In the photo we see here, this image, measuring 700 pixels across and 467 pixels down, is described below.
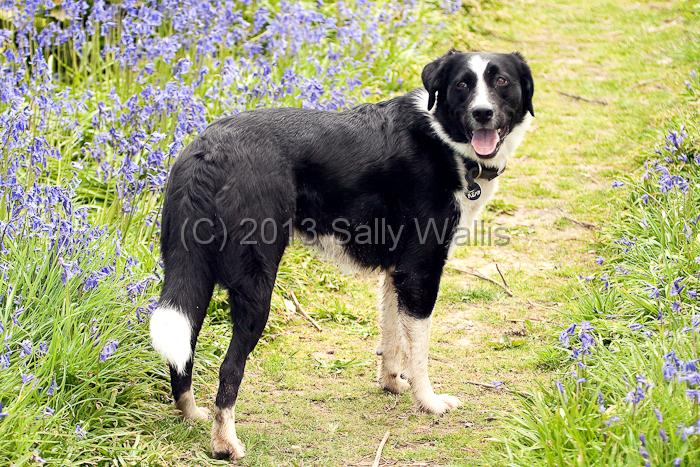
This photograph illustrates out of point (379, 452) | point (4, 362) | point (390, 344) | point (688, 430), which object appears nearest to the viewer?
point (688, 430)

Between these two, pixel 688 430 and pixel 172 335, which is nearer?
pixel 688 430

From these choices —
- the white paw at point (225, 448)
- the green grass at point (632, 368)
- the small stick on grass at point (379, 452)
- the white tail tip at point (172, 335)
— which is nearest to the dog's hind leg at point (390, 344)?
the small stick on grass at point (379, 452)

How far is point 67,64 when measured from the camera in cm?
664

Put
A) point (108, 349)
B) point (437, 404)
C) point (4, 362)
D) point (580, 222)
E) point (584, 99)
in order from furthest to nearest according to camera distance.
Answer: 1. point (584, 99)
2. point (580, 222)
3. point (437, 404)
4. point (108, 349)
5. point (4, 362)

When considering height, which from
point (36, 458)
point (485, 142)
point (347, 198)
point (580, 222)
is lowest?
point (580, 222)

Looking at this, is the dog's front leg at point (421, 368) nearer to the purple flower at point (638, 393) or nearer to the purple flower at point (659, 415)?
the purple flower at point (638, 393)

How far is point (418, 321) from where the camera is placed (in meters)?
3.96

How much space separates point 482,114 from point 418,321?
97cm

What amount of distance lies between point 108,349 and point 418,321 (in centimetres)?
137

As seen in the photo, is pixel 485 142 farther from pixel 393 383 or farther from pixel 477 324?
pixel 477 324

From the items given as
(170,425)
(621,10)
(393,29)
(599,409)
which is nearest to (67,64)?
(393,29)

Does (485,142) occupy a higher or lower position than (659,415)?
higher

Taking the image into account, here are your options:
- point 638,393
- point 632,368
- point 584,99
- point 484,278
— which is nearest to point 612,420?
point 638,393

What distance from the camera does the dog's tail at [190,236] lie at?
3447 mm
